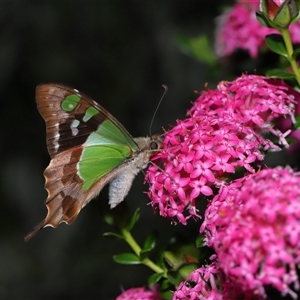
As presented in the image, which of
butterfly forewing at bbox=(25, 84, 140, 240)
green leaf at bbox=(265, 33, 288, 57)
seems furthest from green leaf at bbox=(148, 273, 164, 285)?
green leaf at bbox=(265, 33, 288, 57)

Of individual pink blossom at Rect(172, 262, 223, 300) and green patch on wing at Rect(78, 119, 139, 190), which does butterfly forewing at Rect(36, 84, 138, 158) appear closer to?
green patch on wing at Rect(78, 119, 139, 190)

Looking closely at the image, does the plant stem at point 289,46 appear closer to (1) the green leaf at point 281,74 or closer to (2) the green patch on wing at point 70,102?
(1) the green leaf at point 281,74

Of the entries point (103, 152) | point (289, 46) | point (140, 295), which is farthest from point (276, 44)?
point (140, 295)

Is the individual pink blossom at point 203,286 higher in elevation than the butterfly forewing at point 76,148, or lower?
lower

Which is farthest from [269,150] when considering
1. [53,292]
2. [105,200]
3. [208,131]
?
[53,292]

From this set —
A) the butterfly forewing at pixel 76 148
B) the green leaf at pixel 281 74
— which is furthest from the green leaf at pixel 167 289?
the green leaf at pixel 281 74

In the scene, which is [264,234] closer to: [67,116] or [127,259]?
[127,259]
